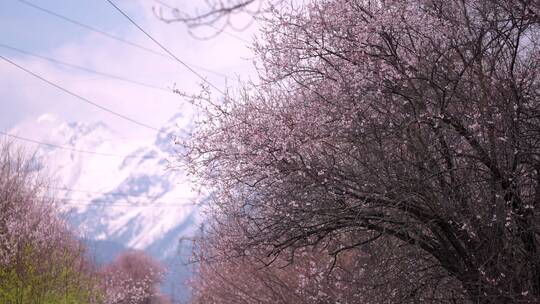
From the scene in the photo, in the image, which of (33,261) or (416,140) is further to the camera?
(33,261)

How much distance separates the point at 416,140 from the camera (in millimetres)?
9039

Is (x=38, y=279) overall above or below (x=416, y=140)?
above

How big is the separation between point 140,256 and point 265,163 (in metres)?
107

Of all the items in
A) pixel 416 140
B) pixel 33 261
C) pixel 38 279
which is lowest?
pixel 416 140

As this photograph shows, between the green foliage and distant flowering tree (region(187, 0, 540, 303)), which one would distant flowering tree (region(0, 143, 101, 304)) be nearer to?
the green foliage

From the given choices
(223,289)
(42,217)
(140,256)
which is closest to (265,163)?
(223,289)

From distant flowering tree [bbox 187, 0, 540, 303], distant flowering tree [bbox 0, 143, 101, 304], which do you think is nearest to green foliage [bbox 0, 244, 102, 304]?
distant flowering tree [bbox 0, 143, 101, 304]

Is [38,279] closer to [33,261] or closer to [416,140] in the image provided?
[33,261]

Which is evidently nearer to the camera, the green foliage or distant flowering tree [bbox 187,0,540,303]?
distant flowering tree [bbox 187,0,540,303]

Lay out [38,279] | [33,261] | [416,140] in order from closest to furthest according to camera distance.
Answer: [416,140] < [38,279] < [33,261]

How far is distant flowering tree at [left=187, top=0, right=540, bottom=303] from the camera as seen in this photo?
862 centimetres

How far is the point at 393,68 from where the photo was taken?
8938mm

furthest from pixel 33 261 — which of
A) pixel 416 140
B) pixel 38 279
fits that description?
pixel 416 140

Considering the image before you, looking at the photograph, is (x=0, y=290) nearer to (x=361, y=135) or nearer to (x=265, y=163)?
(x=265, y=163)
